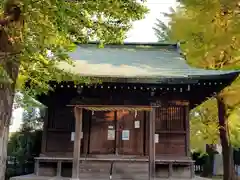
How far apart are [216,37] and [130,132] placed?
400 centimetres

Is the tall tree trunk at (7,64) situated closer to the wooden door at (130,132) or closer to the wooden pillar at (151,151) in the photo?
the wooden pillar at (151,151)

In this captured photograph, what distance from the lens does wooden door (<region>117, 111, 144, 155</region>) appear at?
→ 966 cm

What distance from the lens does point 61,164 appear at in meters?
9.58

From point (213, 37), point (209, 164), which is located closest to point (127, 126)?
point (213, 37)

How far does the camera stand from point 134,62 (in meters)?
11.6

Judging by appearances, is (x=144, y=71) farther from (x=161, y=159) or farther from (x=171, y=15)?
(x=171, y=15)

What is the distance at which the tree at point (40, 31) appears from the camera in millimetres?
4645

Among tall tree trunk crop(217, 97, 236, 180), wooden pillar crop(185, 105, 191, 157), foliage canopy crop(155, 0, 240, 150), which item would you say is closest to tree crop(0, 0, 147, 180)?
foliage canopy crop(155, 0, 240, 150)

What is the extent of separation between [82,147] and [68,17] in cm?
570

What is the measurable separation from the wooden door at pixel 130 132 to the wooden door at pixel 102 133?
23cm

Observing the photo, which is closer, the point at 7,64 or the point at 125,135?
the point at 7,64

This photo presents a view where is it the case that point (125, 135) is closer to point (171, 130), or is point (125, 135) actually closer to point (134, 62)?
point (171, 130)

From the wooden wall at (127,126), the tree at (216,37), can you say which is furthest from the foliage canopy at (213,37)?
the wooden wall at (127,126)

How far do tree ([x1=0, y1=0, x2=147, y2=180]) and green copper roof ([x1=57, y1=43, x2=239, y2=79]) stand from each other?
5.85 ft
